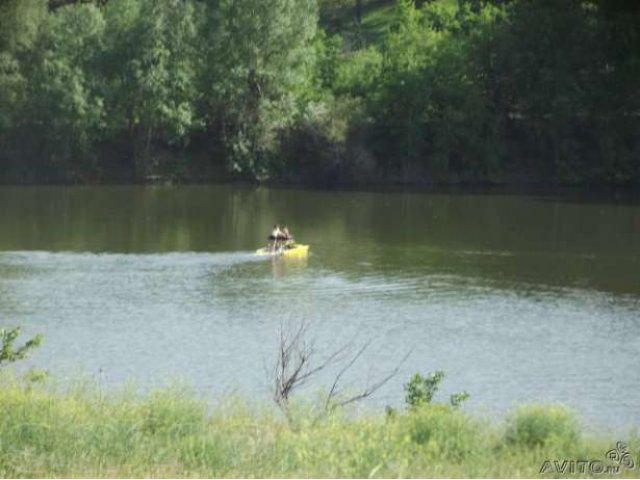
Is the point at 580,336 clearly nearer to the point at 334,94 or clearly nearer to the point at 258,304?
the point at 258,304

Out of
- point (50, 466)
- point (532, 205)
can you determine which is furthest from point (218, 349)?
point (532, 205)

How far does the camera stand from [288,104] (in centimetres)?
6581

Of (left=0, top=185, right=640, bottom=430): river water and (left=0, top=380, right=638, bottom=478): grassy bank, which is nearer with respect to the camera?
(left=0, top=380, right=638, bottom=478): grassy bank

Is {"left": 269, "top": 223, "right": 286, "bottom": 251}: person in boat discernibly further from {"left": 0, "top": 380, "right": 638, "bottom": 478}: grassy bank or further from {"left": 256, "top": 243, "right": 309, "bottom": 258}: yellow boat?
{"left": 0, "top": 380, "right": 638, "bottom": 478}: grassy bank

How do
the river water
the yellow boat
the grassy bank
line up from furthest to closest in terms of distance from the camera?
1. the yellow boat
2. the river water
3. the grassy bank

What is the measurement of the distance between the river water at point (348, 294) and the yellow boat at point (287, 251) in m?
0.42

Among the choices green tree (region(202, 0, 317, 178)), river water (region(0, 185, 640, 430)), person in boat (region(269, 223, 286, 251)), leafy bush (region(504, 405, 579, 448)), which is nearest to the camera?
leafy bush (region(504, 405, 579, 448))

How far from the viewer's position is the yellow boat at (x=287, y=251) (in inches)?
1518

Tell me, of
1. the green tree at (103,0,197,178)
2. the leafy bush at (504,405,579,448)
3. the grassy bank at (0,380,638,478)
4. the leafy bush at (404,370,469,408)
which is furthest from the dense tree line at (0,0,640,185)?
the grassy bank at (0,380,638,478)

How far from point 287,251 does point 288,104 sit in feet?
92.7

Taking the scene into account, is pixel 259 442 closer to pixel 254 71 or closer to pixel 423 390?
pixel 423 390

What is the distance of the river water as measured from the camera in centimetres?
2309

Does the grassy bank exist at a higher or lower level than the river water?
higher

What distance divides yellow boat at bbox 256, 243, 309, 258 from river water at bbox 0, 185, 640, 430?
0.42m
